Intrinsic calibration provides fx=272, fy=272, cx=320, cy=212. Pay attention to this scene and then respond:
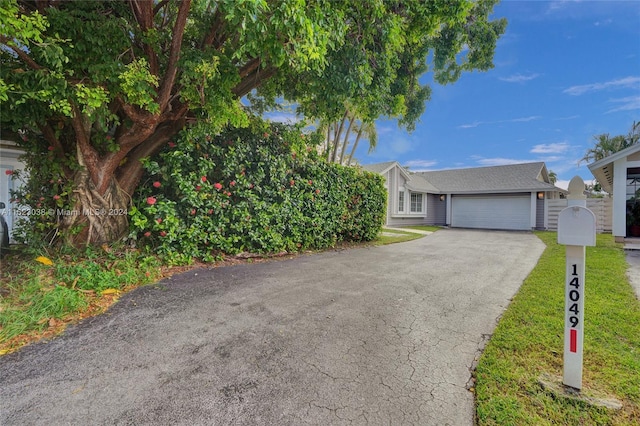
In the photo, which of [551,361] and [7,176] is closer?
[551,361]

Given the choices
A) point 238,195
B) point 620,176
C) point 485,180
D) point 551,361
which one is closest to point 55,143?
point 238,195

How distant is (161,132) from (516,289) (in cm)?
710

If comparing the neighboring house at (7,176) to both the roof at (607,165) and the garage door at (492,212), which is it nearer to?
the roof at (607,165)

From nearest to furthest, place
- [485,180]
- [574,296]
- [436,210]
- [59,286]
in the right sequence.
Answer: [574,296], [59,286], [485,180], [436,210]

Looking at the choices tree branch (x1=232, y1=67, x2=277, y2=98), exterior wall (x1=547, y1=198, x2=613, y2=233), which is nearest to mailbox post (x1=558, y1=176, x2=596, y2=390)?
tree branch (x1=232, y1=67, x2=277, y2=98)

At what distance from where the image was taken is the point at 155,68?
4422 mm

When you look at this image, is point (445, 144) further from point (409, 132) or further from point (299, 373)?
point (299, 373)

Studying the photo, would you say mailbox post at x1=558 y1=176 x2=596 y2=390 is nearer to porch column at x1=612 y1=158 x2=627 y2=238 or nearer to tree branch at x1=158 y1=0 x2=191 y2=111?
tree branch at x1=158 y1=0 x2=191 y2=111

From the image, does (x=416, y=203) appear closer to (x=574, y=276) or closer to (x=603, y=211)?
(x=603, y=211)

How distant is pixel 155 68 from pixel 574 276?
19.3ft

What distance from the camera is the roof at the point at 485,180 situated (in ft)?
54.9

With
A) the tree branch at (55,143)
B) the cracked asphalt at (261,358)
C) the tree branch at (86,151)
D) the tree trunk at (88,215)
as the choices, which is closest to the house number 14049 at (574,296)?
the cracked asphalt at (261,358)

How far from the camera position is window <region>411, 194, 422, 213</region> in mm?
19078

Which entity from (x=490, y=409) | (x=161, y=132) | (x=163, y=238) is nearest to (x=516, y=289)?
(x=490, y=409)
